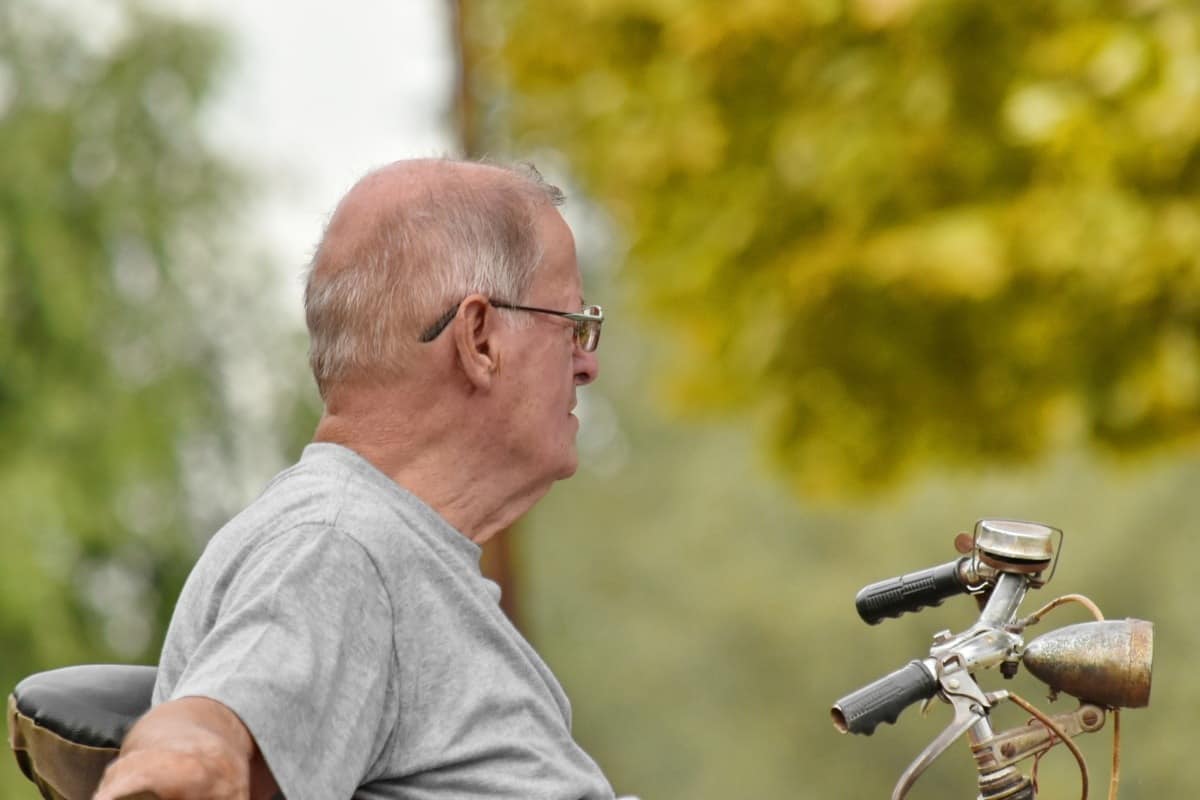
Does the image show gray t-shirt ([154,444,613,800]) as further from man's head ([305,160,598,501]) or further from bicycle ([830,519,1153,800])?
bicycle ([830,519,1153,800])

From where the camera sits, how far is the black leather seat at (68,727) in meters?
1.83

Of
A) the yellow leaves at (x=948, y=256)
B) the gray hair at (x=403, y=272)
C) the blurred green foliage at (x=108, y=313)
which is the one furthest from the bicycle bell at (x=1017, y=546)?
the blurred green foliage at (x=108, y=313)

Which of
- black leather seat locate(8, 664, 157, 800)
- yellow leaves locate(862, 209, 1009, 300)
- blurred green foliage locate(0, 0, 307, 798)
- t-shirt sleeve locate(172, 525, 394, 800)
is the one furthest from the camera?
blurred green foliage locate(0, 0, 307, 798)

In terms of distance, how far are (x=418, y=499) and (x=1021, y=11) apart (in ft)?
15.1

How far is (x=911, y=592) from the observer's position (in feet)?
6.97

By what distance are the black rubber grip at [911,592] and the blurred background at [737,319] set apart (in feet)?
2.76

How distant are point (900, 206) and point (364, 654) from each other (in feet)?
16.4

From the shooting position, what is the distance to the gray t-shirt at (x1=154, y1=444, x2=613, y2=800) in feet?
5.24

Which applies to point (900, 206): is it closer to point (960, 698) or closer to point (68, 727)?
point (960, 698)

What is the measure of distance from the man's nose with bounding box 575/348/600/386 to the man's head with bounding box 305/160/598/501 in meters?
0.07

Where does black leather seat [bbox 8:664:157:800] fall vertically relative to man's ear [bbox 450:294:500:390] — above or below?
below

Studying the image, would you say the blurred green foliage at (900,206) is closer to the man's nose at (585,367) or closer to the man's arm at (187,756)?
the man's nose at (585,367)

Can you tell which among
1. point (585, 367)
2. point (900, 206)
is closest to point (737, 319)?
point (900, 206)

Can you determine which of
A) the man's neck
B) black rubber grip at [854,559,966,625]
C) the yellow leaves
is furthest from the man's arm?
the yellow leaves
